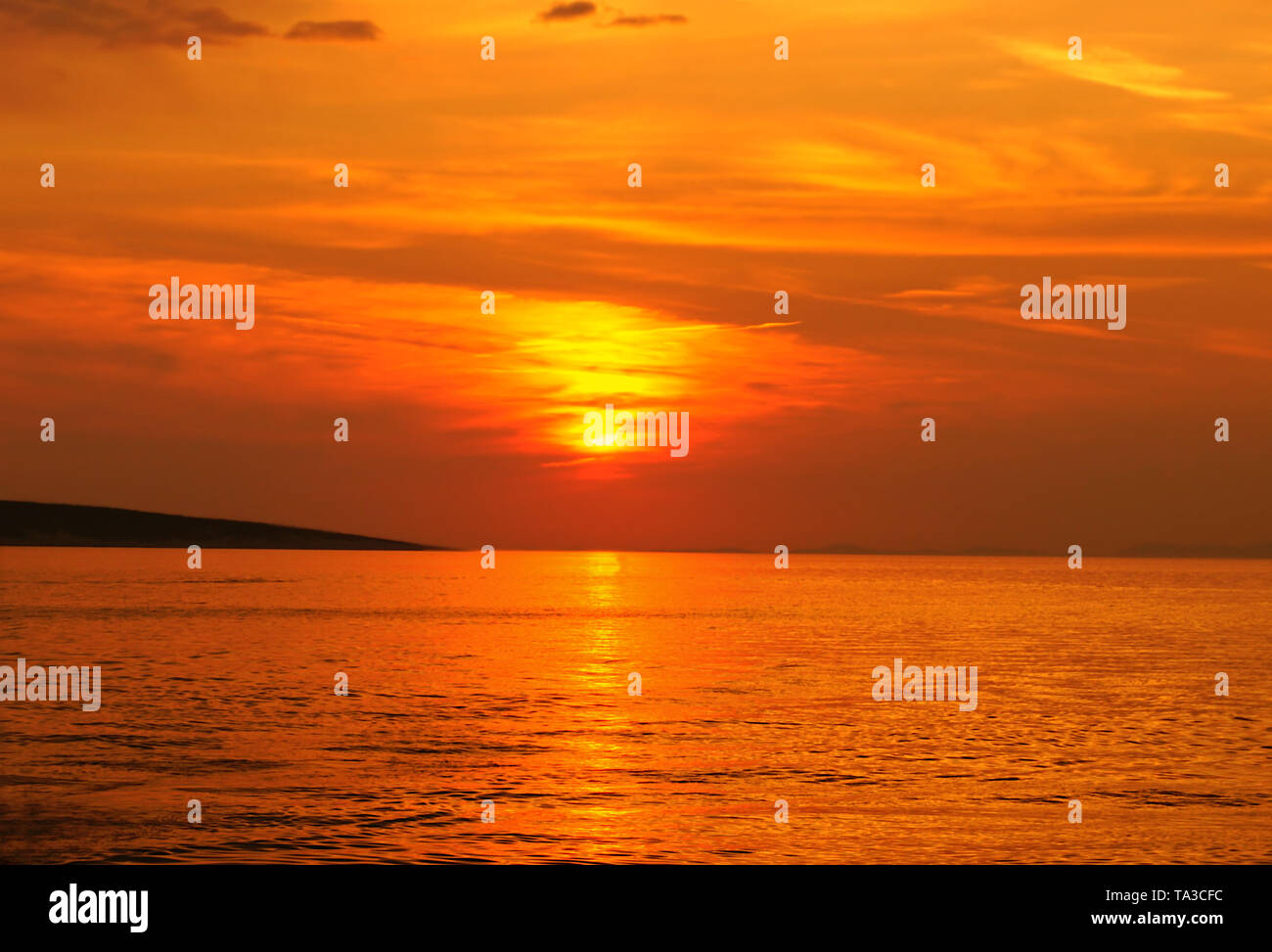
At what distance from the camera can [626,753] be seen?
37156mm

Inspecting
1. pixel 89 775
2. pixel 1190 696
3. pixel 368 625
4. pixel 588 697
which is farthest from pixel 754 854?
pixel 368 625

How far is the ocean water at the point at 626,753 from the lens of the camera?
25.9 meters

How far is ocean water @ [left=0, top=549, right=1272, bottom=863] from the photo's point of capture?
84.8 ft
